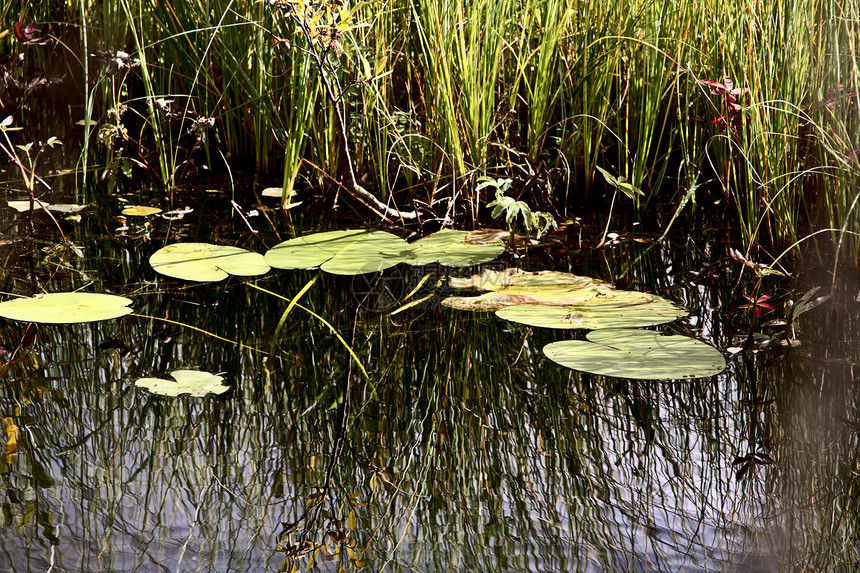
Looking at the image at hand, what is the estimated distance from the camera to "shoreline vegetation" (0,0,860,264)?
1.95m

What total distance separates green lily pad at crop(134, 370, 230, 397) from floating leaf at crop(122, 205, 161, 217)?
982 mm

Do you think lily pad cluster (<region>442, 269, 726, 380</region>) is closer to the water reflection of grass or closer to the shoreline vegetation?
the water reflection of grass

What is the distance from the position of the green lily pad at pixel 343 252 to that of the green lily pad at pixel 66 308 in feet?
1.23

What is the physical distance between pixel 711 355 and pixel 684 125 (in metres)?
1.07

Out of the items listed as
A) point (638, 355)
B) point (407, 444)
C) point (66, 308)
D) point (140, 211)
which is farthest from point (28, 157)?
point (638, 355)

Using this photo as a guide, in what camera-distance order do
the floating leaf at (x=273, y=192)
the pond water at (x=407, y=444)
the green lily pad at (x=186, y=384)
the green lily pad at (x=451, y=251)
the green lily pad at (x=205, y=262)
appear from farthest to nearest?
the floating leaf at (x=273, y=192) → the green lily pad at (x=451, y=251) → the green lily pad at (x=205, y=262) → the green lily pad at (x=186, y=384) → the pond water at (x=407, y=444)

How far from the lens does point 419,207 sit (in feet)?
7.54

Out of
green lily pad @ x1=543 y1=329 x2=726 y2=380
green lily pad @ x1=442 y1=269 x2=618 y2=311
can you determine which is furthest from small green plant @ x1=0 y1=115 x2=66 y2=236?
green lily pad @ x1=543 y1=329 x2=726 y2=380

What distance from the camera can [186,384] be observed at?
1413 millimetres

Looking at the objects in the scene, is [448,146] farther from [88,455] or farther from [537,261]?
[88,455]

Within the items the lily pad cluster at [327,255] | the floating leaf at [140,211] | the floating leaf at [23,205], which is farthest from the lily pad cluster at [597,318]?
the floating leaf at [23,205]

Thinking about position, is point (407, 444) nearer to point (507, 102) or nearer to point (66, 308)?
point (66, 308)

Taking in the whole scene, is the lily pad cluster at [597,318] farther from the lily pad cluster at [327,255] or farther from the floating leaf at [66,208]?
the floating leaf at [66,208]

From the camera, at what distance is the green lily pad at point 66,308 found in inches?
64.5
